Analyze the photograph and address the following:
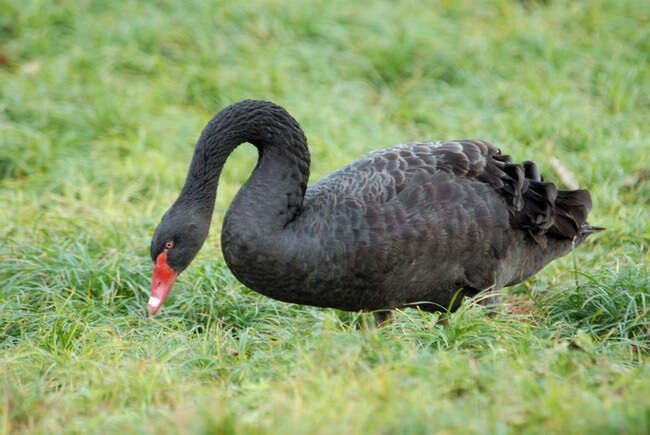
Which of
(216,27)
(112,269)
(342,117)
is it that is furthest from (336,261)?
(216,27)

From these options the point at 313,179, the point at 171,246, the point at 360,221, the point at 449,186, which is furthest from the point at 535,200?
the point at 313,179

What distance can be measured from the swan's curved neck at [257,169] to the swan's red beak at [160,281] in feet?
1.16

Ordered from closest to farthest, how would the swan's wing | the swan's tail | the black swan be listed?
1. the black swan
2. the swan's wing
3. the swan's tail

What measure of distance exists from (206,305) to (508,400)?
244cm

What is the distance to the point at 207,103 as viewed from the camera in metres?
7.97

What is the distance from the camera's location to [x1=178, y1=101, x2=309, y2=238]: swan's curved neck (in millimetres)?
4145

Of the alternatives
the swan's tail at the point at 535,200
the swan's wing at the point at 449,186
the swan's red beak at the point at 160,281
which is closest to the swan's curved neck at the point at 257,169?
the swan's wing at the point at 449,186

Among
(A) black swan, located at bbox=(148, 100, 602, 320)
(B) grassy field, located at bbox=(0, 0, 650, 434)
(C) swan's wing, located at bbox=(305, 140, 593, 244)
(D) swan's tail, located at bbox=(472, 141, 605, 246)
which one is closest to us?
(B) grassy field, located at bbox=(0, 0, 650, 434)

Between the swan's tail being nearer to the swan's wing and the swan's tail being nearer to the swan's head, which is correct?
the swan's wing

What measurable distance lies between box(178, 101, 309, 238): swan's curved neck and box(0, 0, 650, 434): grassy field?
2.27ft

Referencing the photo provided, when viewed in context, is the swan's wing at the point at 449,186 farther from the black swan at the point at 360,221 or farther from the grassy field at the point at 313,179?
the grassy field at the point at 313,179

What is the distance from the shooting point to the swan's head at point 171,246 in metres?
4.12

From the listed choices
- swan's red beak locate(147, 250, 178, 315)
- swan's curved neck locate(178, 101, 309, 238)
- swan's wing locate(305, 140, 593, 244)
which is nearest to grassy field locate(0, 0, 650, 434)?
swan's red beak locate(147, 250, 178, 315)

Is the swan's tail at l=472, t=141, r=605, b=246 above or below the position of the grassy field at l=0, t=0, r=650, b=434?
above
